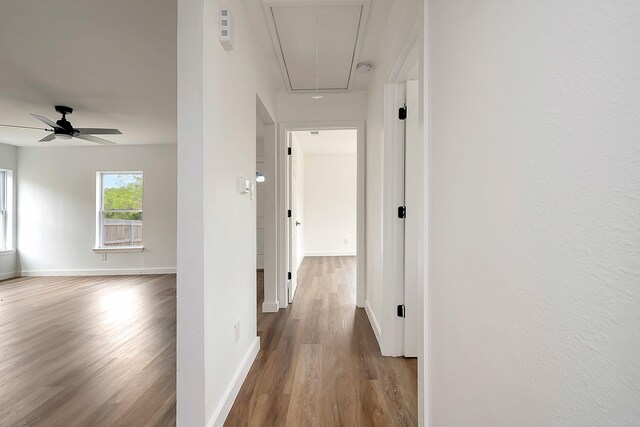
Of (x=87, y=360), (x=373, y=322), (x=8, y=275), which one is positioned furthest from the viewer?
(x=8, y=275)

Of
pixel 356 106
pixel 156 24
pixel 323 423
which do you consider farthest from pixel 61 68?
pixel 323 423

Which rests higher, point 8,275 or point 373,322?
point 373,322

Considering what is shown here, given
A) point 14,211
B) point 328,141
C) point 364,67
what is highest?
point 328,141

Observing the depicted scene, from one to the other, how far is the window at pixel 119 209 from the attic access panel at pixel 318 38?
4.30 m

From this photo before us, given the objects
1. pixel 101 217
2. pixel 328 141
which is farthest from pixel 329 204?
pixel 101 217

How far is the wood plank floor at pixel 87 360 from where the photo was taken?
171 centimetres

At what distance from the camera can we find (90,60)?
2668 mm

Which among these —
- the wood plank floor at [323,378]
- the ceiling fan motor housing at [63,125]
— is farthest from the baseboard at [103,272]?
the wood plank floor at [323,378]

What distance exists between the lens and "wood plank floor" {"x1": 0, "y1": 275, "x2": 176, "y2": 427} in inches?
67.3

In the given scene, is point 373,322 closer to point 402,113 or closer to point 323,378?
point 323,378

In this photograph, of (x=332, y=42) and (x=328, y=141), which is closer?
(x=332, y=42)

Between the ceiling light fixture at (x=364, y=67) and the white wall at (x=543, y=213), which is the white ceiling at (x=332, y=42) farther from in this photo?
the white wall at (x=543, y=213)

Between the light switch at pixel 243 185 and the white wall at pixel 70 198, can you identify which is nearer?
the light switch at pixel 243 185

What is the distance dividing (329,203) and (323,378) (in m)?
5.49
